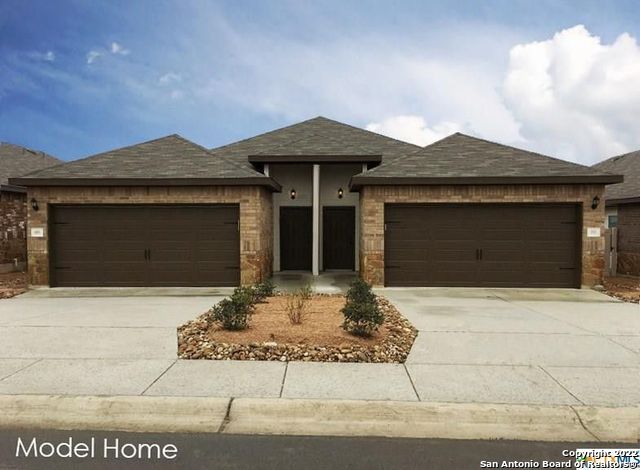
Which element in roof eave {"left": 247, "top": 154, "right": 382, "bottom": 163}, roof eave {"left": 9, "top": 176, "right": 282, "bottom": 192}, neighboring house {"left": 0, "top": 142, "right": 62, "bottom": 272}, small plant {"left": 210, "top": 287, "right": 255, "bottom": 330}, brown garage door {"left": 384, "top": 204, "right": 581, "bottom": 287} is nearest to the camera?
small plant {"left": 210, "top": 287, "right": 255, "bottom": 330}

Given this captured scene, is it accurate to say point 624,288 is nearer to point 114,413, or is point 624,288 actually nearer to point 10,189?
point 114,413

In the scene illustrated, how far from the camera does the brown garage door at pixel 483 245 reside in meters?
10.9

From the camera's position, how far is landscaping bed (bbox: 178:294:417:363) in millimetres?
5121

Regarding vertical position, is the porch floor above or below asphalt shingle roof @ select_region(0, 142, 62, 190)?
below

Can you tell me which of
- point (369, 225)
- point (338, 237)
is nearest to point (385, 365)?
point (369, 225)

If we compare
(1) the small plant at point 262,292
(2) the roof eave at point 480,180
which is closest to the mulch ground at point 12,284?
(1) the small plant at point 262,292

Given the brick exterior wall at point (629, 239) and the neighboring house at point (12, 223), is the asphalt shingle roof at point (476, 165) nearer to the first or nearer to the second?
the brick exterior wall at point (629, 239)

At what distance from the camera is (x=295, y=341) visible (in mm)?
5535

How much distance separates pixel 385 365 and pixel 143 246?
28.2 ft

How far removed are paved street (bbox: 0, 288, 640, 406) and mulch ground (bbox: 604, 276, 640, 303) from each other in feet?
5.53

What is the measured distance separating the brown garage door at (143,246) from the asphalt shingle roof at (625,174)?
567 inches

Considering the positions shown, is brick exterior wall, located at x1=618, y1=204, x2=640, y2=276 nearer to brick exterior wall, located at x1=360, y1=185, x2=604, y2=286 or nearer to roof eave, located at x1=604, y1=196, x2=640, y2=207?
roof eave, located at x1=604, y1=196, x2=640, y2=207

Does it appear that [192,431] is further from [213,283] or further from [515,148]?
[515,148]

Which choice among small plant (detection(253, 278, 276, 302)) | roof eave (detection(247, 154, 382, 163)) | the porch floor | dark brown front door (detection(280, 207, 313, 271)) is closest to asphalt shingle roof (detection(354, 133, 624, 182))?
roof eave (detection(247, 154, 382, 163))
